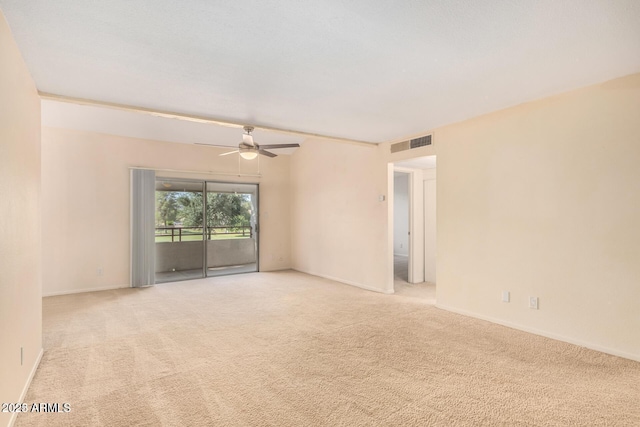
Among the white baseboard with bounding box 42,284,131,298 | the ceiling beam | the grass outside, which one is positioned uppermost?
the ceiling beam

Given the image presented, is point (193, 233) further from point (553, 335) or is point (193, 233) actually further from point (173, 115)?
point (553, 335)

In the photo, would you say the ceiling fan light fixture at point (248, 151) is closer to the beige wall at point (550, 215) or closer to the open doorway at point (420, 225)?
the beige wall at point (550, 215)

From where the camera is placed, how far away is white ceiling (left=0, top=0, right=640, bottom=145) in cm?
198

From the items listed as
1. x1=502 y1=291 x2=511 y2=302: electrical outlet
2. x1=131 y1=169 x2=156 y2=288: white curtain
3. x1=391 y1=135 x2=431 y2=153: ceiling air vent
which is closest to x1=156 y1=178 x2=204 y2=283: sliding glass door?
x1=131 y1=169 x2=156 y2=288: white curtain

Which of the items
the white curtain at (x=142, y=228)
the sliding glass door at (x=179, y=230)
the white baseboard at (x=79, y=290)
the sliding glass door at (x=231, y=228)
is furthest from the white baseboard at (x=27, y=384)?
the sliding glass door at (x=231, y=228)

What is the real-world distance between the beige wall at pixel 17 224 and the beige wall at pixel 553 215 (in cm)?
445

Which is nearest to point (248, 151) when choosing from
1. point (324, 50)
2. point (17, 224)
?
point (324, 50)

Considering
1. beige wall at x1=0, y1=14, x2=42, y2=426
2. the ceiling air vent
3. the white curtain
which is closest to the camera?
beige wall at x1=0, y1=14, x2=42, y2=426

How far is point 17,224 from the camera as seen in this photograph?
224 centimetres

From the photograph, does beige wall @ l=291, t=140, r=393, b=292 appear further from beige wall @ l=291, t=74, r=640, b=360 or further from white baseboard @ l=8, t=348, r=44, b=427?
white baseboard @ l=8, t=348, r=44, b=427

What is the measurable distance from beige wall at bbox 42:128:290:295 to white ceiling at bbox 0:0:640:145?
289cm

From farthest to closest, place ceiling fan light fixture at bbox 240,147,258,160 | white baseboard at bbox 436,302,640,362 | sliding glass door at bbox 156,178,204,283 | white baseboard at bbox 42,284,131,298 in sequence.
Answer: sliding glass door at bbox 156,178,204,283
white baseboard at bbox 42,284,131,298
ceiling fan light fixture at bbox 240,147,258,160
white baseboard at bbox 436,302,640,362

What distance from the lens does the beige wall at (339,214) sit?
5723 millimetres

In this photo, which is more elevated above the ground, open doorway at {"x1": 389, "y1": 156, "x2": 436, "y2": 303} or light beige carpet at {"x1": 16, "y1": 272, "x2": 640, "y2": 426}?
open doorway at {"x1": 389, "y1": 156, "x2": 436, "y2": 303}
